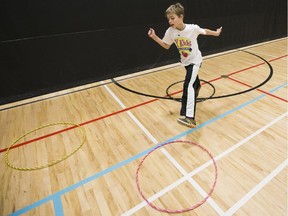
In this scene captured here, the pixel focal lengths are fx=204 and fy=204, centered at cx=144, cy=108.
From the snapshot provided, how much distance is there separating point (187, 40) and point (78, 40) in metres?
2.52

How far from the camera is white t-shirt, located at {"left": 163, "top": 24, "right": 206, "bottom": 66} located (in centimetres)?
281

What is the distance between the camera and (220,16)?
19.4 ft

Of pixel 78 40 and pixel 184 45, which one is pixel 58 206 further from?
pixel 78 40

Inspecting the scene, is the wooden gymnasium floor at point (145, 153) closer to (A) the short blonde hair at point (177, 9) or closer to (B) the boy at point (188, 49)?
(B) the boy at point (188, 49)

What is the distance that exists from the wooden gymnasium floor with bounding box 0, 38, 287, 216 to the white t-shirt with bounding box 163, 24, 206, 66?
0.93m

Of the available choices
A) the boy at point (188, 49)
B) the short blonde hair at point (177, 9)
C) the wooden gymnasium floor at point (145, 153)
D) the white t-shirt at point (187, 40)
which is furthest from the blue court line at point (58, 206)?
the short blonde hair at point (177, 9)

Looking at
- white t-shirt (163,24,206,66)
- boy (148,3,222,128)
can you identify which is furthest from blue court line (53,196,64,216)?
white t-shirt (163,24,206,66)

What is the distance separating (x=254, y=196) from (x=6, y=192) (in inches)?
101

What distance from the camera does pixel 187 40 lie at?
9.32 feet

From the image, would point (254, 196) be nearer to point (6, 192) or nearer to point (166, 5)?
point (6, 192)

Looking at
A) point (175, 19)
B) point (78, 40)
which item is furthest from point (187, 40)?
point (78, 40)

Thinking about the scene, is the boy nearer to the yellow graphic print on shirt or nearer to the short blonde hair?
the yellow graphic print on shirt

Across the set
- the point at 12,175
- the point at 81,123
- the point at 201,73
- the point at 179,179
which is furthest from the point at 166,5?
the point at 12,175

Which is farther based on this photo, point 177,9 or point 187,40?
point 187,40
